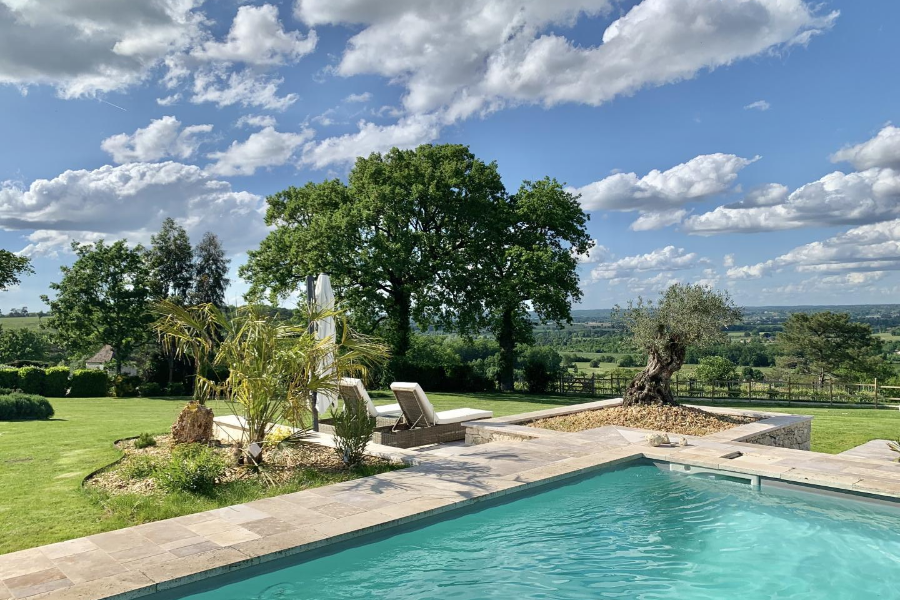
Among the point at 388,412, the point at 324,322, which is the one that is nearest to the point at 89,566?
the point at 324,322

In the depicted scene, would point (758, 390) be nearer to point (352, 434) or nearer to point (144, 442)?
point (352, 434)

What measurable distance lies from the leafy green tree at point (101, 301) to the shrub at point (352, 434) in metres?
25.4

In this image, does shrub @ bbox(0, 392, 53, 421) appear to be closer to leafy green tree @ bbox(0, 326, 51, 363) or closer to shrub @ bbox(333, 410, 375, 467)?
shrub @ bbox(333, 410, 375, 467)

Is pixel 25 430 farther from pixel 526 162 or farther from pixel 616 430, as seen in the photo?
pixel 526 162

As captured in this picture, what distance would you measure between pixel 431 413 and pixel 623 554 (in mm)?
5562

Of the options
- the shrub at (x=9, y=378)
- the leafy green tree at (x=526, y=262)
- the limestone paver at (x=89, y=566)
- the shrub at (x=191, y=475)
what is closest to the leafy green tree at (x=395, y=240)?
the leafy green tree at (x=526, y=262)

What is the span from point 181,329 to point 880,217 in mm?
35876

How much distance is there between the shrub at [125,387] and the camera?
25828 millimetres

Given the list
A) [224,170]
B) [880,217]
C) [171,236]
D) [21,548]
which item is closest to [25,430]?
[21,548]

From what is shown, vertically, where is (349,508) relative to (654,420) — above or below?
below

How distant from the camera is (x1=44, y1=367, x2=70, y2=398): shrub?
79.2ft

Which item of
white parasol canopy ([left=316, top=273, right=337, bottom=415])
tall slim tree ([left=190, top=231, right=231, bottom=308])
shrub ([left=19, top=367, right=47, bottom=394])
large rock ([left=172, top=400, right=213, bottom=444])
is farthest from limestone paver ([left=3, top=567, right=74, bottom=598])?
tall slim tree ([left=190, top=231, right=231, bottom=308])

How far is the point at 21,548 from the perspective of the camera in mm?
5121

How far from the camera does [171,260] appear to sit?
39.8m
